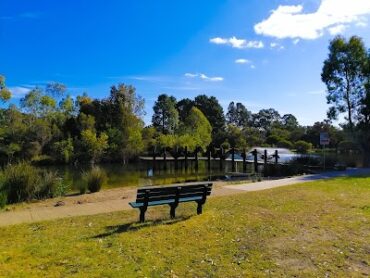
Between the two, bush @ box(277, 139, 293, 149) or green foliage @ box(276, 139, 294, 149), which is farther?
bush @ box(277, 139, 293, 149)

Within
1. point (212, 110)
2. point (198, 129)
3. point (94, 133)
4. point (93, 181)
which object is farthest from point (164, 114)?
point (93, 181)

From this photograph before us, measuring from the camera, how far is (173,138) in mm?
47125

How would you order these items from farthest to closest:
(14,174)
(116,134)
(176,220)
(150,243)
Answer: (116,134)
(14,174)
(176,220)
(150,243)

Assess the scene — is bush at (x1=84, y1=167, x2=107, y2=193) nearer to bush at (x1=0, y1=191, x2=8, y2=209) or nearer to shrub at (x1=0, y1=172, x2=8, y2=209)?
shrub at (x1=0, y1=172, x2=8, y2=209)

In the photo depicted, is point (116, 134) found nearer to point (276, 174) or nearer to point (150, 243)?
point (276, 174)

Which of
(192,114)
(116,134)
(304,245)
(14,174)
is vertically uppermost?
(192,114)

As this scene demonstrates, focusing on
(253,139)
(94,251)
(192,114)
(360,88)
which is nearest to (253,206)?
(94,251)

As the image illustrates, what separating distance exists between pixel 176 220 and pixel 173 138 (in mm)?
39116

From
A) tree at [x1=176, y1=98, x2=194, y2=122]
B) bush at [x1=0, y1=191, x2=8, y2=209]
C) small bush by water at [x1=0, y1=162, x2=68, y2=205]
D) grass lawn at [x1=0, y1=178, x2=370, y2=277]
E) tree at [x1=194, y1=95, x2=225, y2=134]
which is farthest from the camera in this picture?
tree at [x1=176, y1=98, x2=194, y2=122]

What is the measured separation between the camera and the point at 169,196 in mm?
8203

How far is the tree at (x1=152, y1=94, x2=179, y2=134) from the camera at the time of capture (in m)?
67.0

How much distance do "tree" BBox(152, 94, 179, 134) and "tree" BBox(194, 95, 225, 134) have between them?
30.7 feet

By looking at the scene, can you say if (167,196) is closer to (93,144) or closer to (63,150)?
(93,144)

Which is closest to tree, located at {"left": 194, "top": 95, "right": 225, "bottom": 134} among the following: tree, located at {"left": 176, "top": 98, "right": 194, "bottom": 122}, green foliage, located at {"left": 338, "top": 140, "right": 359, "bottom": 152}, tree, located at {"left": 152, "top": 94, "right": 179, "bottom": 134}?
tree, located at {"left": 176, "top": 98, "right": 194, "bottom": 122}
